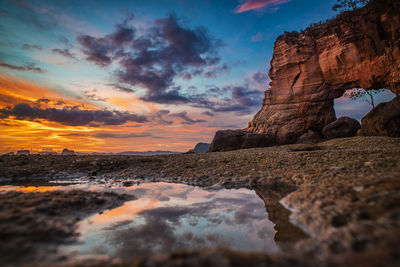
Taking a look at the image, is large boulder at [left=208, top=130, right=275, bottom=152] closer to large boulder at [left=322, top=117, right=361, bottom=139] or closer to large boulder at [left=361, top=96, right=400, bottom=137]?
large boulder at [left=322, top=117, right=361, bottom=139]

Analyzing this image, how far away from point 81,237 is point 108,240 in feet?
1.04

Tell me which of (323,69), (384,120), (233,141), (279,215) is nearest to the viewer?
(279,215)

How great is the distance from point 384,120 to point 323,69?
1378 centimetres

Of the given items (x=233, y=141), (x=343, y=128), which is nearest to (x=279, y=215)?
(x=233, y=141)

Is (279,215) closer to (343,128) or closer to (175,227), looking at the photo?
(175,227)

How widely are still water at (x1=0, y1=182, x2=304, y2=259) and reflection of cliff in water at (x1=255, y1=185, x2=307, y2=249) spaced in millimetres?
78

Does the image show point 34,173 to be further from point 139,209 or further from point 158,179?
point 139,209

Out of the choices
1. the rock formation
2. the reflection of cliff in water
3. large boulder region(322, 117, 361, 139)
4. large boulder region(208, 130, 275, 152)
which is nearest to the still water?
the reflection of cliff in water

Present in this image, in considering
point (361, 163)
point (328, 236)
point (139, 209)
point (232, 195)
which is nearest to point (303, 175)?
point (361, 163)

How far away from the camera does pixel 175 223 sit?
271cm

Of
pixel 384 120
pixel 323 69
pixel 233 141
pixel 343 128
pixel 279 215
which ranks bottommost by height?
pixel 279 215

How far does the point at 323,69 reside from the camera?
84.4 feet

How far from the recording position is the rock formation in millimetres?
19469

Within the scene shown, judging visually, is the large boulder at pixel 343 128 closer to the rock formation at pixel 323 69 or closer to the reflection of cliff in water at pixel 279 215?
the rock formation at pixel 323 69
